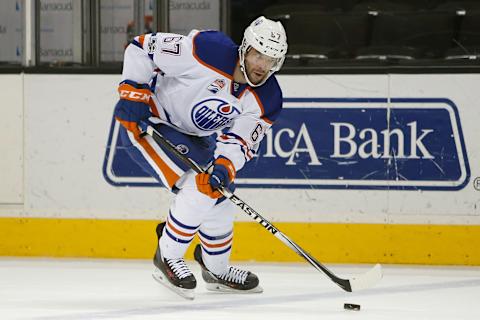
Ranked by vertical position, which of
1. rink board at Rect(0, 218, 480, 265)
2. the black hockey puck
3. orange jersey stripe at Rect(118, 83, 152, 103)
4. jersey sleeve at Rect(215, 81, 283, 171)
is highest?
orange jersey stripe at Rect(118, 83, 152, 103)

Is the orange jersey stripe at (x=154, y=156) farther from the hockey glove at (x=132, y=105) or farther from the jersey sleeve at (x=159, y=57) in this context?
the jersey sleeve at (x=159, y=57)

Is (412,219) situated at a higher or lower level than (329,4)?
lower

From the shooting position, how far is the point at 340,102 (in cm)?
495

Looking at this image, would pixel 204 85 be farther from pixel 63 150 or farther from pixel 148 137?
pixel 63 150

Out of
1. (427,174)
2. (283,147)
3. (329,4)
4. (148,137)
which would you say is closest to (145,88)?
(148,137)

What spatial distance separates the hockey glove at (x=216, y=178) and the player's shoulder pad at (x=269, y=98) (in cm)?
24

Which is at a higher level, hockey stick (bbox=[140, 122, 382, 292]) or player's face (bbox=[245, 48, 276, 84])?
player's face (bbox=[245, 48, 276, 84])

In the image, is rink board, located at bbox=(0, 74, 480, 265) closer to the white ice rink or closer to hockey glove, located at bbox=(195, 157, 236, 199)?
the white ice rink

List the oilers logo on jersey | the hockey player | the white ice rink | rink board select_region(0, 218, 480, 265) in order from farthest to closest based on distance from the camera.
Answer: rink board select_region(0, 218, 480, 265), the oilers logo on jersey, the hockey player, the white ice rink

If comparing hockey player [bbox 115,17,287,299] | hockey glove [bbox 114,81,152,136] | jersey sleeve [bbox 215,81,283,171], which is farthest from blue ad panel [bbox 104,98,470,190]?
hockey glove [bbox 114,81,152,136]

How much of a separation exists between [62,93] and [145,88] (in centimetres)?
133

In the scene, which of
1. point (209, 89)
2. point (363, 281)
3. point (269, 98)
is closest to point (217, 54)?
point (209, 89)

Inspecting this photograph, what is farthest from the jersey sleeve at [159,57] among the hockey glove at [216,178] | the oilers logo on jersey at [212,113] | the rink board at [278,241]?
the rink board at [278,241]

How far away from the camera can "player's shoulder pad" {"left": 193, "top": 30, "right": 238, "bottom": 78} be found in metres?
3.83
